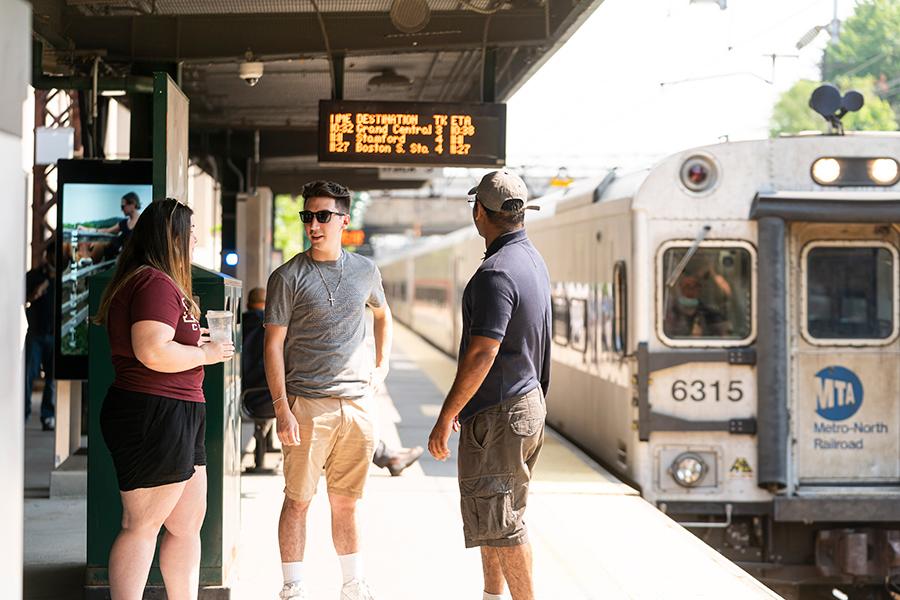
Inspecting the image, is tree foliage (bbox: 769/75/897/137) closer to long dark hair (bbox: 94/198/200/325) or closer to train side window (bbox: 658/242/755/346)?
train side window (bbox: 658/242/755/346)

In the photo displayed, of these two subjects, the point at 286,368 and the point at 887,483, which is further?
the point at 887,483

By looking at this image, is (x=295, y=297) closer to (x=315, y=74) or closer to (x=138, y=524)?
(x=138, y=524)

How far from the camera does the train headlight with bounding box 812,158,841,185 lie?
→ 853cm

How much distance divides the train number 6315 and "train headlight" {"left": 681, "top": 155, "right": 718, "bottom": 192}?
1307 millimetres

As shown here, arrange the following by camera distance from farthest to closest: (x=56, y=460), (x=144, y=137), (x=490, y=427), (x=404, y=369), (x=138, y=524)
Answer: (x=404, y=369)
(x=144, y=137)
(x=56, y=460)
(x=490, y=427)
(x=138, y=524)

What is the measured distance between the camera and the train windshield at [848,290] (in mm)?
8688

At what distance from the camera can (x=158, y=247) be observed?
15.3ft

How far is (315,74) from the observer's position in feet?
44.1

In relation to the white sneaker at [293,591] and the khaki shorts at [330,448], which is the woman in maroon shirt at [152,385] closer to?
the khaki shorts at [330,448]

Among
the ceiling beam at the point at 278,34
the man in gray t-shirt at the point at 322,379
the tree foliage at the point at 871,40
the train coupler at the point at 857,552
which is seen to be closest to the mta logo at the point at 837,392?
the train coupler at the point at 857,552

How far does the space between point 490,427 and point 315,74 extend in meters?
9.14

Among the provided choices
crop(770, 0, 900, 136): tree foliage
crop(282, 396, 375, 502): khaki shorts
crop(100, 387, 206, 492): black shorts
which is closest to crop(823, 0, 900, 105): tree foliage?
crop(770, 0, 900, 136): tree foliage

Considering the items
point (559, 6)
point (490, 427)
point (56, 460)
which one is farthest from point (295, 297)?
point (559, 6)

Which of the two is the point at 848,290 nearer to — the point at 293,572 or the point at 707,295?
the point at 707,295
